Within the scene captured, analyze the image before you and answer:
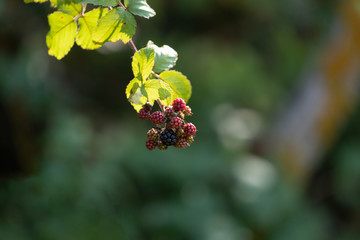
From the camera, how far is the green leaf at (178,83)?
879 millimetres

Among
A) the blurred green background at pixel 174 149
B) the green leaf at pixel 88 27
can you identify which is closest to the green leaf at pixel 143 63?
the green leaf at pixel 88 27

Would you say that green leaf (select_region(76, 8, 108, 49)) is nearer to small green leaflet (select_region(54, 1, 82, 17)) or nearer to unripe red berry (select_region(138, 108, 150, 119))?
small green leaflet (select_region(54, 1, 82, 17))

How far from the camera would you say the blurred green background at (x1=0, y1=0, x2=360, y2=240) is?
11.3ft

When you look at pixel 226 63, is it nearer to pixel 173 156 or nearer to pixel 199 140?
pixel 199 140

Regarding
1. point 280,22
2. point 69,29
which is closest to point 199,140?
point 280,22

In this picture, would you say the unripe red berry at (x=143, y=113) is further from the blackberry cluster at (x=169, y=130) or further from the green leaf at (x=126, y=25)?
the green leaf at (x=126, y=25)

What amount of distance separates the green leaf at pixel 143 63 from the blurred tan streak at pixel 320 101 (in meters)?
4.01

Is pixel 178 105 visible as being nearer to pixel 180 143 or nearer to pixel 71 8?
pixel 180 143

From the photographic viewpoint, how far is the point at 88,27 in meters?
0.90

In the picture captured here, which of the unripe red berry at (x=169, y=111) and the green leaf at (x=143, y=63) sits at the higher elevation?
the green leaf at (x=143, y=63)

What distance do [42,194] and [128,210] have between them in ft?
2.96

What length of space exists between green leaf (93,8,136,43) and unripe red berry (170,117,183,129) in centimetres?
18

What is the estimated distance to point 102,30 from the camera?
82cm

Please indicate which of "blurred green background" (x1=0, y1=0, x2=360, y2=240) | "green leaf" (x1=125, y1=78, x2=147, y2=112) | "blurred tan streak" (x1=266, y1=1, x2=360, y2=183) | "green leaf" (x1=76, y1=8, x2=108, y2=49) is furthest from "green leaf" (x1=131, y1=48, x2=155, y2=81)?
"blurred tan streak" (x1=266, y1=1, x2=360, y2=183)
